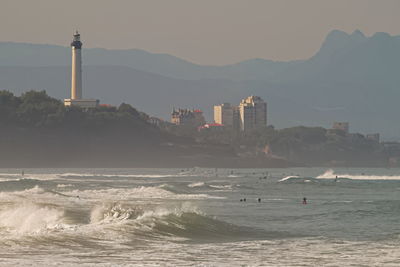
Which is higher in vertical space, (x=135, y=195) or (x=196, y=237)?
(x=135, y=195)

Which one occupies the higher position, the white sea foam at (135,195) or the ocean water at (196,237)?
the white sea foam at (135,195)

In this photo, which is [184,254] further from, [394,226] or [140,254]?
[394,226]

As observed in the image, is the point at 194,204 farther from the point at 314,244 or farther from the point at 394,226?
the point at 314,244

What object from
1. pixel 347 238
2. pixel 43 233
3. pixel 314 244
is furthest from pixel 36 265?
pixel 347 238

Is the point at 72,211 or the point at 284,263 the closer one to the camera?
the point at 284,263

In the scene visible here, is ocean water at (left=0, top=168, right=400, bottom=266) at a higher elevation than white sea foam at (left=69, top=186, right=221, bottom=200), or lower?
lower

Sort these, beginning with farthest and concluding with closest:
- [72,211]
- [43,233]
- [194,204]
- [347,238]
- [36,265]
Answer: [194,204]
[72,211]
[347,238]
[43,233]
[36,265]

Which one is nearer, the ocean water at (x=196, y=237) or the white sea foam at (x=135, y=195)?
the ocean water at (x=196, y=237)

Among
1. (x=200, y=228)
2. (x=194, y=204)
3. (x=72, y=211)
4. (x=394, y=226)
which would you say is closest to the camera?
(x=200, y=228)

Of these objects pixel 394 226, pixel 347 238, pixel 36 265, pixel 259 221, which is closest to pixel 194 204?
pixel 259 221

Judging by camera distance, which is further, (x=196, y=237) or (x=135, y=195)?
(x=135, y=195)

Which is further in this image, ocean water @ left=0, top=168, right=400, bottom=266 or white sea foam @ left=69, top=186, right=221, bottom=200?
white sea foam @ left=69, top=186, right=221, bottom=200
